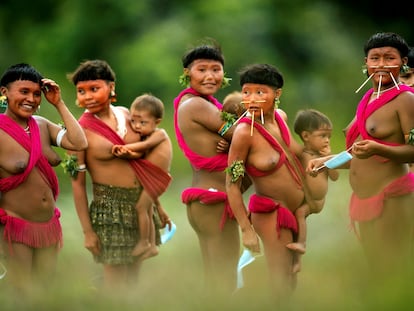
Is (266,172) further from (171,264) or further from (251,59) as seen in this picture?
(251,59)

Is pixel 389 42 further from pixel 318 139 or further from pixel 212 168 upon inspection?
pixel 212 168

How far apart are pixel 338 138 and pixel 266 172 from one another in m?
6.67

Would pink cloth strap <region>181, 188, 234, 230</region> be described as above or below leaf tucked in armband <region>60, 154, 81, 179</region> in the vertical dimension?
below

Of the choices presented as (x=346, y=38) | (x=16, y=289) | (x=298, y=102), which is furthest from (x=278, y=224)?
(x=346, y=38)

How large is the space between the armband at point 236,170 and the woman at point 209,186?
616mm

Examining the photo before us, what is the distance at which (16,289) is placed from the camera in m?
6.77

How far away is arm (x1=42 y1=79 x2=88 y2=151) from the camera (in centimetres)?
704

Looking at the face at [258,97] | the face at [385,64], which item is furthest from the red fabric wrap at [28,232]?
the face at [385,64]

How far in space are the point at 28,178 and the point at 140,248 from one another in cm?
99

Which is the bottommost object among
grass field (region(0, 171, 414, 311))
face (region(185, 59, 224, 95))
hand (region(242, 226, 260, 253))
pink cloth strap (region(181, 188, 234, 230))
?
grass field (region(0, 171, 414, 311))

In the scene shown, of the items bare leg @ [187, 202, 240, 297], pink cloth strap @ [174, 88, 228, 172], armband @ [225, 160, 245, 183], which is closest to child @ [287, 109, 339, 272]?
armband @ [225, 160, 245, 183]

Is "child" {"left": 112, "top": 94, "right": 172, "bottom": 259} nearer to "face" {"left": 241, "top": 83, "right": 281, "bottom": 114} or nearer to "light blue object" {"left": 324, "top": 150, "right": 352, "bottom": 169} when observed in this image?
"face" {"left": 241, "top": 83, "right": 281, "bottom": 114}

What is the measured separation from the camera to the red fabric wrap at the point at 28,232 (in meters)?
6.88

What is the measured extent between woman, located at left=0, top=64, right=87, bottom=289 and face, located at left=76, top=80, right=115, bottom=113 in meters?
0.44
